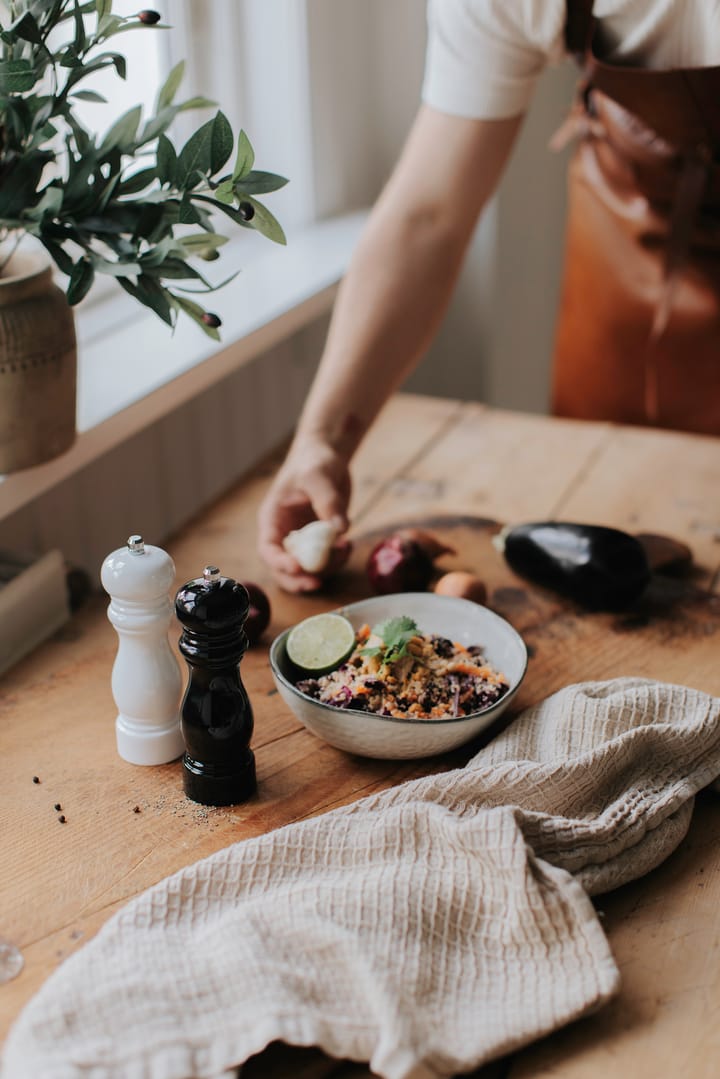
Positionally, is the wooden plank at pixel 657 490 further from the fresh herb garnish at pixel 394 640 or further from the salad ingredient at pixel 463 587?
the fresh herb garnish at pixel 394 640

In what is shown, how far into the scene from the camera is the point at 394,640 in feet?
2.98

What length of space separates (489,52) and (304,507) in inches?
22.5

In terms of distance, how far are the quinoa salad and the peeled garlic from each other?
0.19 m

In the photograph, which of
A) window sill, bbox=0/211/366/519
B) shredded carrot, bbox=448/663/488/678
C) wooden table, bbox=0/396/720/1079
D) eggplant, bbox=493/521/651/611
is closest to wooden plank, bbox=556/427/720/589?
wooden table, bbox=0/396/720/1079

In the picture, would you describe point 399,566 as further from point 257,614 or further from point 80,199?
point 80,199

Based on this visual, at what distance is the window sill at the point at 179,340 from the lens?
4.21ft

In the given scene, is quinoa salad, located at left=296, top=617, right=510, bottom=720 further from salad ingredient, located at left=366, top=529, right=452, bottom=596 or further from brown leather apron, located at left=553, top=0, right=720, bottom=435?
brown leather apron, located at left=553, top=0, right=720, bottom=435

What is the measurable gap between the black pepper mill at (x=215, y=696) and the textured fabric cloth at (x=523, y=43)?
77 cm

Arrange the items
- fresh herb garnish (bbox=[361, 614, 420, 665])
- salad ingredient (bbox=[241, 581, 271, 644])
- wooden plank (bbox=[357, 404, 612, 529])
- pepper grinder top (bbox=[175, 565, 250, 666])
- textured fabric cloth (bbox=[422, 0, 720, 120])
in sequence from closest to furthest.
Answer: pepper grinder top (bbox=[175, 565, 250, 666]), fresh herb garnish (bbox=[361, 614, 420, 665]), salad ingredient (bbox=[241, 581, 271, 644]), textured fabric cloth (bbox=[422, 0, 720, 120]), wooden plank (bbox=[357, 404, 612, 529])

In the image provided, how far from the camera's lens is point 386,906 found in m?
0.72

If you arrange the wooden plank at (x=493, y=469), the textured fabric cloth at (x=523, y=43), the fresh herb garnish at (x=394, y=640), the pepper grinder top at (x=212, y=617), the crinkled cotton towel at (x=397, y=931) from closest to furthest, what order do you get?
the crinkled cotton towel at (x=397, y=931), the pepper grinder top at (x=212, y=617), the fresh herb garnish at (x=394, y=640), the textured fabric cloth at (x=523, y=43), the wooden plank at (x=493, y=469)

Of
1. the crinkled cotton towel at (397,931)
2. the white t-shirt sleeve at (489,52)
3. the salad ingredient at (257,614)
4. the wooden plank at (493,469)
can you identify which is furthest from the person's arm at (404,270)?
the crinkled cotton towel at (397,931)

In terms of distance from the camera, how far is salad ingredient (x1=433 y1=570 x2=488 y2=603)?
1111mm

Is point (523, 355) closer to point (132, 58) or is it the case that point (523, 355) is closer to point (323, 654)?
point (132, 58)
